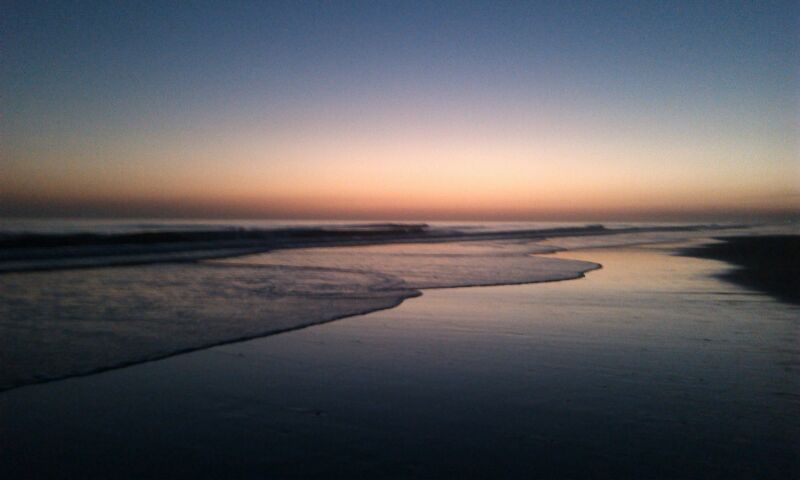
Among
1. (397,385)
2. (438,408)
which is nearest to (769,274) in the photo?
(397,385)

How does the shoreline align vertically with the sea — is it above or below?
above

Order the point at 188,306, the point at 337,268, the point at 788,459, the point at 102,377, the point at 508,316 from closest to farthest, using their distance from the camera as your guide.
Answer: the point at 788,459
the point at 102,377
the point at 508,316
the point at 188,306
the point at 337,268

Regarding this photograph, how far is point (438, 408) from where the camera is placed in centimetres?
407

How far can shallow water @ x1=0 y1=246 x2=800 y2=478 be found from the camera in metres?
3.17

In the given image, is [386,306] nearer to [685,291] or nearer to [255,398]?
[255,398]

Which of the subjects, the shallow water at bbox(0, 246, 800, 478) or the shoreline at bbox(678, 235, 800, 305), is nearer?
the shallow water at bbox(0, 246, 800, 478)

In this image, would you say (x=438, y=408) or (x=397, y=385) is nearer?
(x=438, y=408)

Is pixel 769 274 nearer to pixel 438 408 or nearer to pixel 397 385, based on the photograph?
pixel 397 385

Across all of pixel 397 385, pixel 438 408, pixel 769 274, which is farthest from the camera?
pixel 769 274

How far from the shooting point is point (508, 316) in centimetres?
782

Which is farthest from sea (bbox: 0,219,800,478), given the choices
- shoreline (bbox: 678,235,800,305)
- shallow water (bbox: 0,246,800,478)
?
shoreline (bbox: 678,235,800,305)

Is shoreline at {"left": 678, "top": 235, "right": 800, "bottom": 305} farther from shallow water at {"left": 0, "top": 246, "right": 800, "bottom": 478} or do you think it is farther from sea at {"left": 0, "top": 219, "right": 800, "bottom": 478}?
shallow water at {"left": 0, "top": 246, "right": 800, "bottom": 478}

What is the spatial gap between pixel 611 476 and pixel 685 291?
893 cm

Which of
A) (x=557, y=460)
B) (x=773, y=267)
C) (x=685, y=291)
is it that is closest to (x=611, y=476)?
(x=557, y=460)
